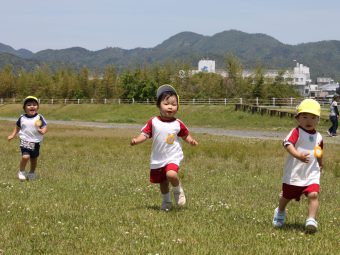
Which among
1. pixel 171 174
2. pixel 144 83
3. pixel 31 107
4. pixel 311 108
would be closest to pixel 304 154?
pixel 311 108

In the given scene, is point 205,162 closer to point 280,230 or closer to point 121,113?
point 280,230

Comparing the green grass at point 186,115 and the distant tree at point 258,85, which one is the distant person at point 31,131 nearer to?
the green grass at point 186,115

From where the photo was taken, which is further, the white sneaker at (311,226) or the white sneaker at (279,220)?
the white sneaker at (279,220)

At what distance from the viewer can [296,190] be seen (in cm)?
764

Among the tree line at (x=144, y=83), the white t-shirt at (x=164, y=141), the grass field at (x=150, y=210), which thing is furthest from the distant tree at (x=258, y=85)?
the white t-shirt at (x=164, y=141)

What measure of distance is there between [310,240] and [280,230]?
2.33 ft

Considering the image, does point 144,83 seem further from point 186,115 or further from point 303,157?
point 303,157

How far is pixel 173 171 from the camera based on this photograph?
8.82 m

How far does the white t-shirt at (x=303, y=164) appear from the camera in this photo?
7586mm

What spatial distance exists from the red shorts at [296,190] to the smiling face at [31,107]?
8.44 meters

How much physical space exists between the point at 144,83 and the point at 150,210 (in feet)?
306

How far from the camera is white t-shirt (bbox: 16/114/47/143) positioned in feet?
46.4

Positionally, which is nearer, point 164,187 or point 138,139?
point 138,139

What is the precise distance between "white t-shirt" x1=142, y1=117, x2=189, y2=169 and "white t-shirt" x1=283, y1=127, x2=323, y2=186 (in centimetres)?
207
